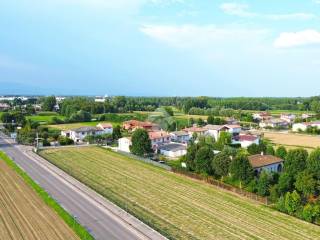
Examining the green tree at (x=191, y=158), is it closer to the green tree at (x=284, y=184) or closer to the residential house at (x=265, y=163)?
the residential house at (x=265, y=163)

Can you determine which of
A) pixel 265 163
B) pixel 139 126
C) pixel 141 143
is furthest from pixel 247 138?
pixel 139 126

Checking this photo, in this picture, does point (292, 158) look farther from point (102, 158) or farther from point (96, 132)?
point (96, 132)

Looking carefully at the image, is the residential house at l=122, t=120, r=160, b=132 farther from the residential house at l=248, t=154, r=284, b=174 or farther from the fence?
the residential house at l=248, t=154, r=284, b=174

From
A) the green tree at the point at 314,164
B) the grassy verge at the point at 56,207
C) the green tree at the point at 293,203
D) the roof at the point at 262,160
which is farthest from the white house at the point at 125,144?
the green tree at the point at 293,203

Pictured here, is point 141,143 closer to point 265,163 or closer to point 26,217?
point 265,163

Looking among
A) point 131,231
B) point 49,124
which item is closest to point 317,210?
point 131,231
